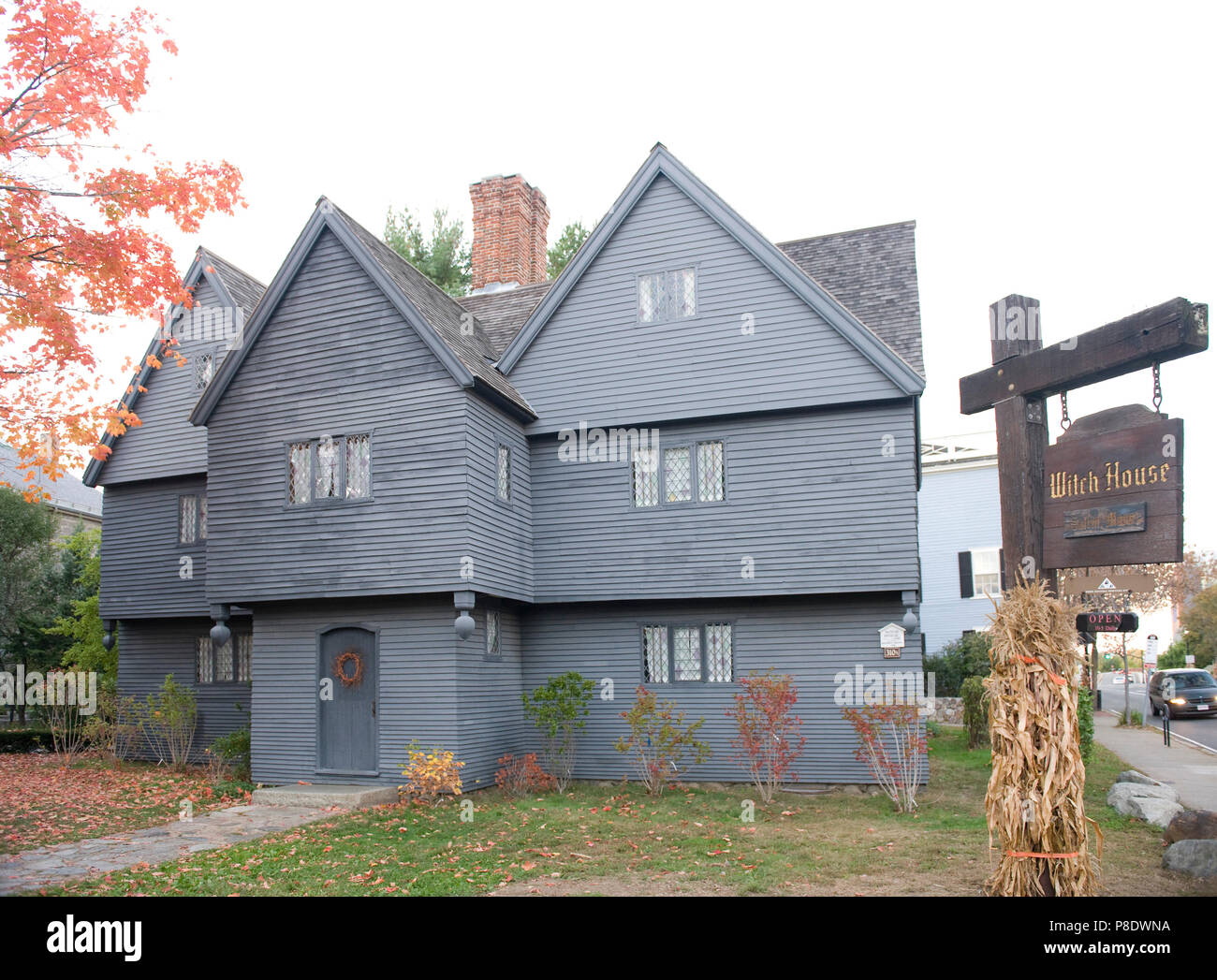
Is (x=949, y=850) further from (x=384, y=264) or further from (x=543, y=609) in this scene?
(x=384, y=264)

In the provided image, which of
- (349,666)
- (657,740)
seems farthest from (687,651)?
(349,666)

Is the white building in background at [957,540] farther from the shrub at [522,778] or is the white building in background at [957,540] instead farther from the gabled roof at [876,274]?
the shrub at [522,778]

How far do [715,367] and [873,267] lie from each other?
4.20 m

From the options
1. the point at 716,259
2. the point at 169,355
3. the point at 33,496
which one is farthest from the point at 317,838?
the point at 169,355

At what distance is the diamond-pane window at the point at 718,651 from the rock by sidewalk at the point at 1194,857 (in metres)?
8.24

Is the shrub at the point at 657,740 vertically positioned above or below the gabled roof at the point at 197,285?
below

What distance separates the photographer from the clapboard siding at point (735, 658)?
A: 1661 centimetres

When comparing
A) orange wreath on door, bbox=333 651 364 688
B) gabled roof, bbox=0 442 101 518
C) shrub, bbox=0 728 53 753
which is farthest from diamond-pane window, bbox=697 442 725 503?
gabled roof, bbox=0 442 101 518

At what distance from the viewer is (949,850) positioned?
11.1 meters

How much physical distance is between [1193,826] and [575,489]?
11101 millimetres

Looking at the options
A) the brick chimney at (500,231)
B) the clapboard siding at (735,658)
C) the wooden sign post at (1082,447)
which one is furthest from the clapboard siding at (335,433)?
the wooden sign post at (1082,447)

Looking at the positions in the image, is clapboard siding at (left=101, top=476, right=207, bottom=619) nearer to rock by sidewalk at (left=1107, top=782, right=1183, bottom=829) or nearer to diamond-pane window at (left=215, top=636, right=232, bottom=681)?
diamond-pane window at (left=215, top=636, right=232, bottom=681)

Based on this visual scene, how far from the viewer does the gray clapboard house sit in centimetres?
1628

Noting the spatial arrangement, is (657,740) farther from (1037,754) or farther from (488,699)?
(1037,754)
